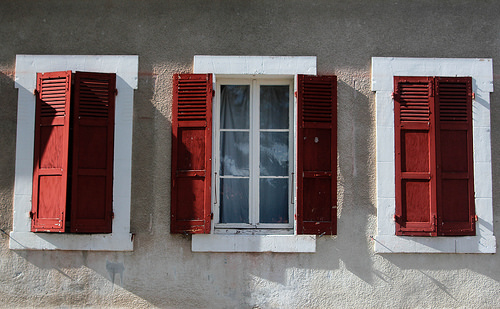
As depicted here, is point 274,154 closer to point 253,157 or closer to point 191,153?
point 253,157

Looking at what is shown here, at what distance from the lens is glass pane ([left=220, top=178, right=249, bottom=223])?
4680 millimetres

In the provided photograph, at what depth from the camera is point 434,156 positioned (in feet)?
14.4

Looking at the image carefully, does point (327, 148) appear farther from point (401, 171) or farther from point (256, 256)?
point (256, 256)

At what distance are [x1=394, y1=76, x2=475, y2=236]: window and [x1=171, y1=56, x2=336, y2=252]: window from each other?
2.22 feet

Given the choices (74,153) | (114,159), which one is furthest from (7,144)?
(114,159)

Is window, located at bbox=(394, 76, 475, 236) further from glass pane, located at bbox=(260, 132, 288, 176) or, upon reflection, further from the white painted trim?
glass pane, located at bbox=(260, 132, 288, 176)

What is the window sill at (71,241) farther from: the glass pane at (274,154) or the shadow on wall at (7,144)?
the glass pane at (274,154)

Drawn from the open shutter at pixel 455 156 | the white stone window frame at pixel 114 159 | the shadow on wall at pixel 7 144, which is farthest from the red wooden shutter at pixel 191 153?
the open shutter at pixel 455 156

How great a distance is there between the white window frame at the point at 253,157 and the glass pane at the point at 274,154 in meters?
0.06

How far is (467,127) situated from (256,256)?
240 cm

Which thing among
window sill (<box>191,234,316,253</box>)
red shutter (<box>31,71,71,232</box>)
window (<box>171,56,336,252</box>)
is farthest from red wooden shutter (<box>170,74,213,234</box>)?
red shutter (<box>31,71,71,232</box>)

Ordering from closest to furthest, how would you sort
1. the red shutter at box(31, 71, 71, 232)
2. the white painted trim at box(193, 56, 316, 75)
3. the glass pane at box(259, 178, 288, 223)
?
the red shutter at box(31, 71, 71, 232), the white painted trim at box(193, 56, 316, 75), the glass pane at box(259, 178, 288, 223)

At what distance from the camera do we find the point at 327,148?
4.46 meters

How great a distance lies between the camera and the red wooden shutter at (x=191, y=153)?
442 centimetres
